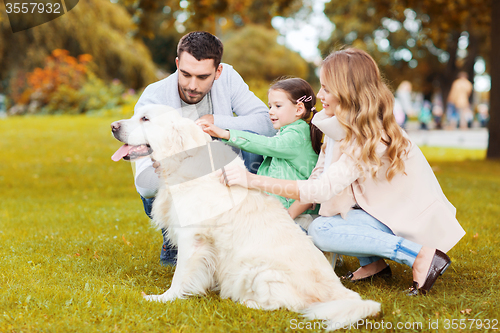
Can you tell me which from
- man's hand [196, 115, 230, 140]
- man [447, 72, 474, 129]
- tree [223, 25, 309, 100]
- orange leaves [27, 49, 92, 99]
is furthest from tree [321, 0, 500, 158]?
orange leaves [27, 49, 92, 99]

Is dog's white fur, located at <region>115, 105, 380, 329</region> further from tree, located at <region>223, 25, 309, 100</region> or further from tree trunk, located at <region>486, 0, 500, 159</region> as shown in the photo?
tree, located at <region>223, 25, 309, 100</region>

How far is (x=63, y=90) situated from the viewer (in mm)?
18594

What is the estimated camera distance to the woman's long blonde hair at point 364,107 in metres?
3.06


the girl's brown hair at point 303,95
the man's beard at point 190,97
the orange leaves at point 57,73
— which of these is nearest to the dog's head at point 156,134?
the man's beard at point 190,97

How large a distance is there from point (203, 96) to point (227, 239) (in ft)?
5.07

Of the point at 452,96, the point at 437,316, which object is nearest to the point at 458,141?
the point at 452,96

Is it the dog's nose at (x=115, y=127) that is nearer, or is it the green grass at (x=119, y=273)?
the green grass at (x=119, y=273)

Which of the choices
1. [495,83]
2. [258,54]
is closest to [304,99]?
[495,83]

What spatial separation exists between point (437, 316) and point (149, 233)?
129 inches

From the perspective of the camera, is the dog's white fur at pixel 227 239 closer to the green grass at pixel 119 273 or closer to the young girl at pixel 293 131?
the green grass at pixel 119 273

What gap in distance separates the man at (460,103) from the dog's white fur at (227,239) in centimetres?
2022

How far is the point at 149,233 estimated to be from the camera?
512 centimetres

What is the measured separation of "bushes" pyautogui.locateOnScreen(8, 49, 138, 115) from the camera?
1839 centimetres

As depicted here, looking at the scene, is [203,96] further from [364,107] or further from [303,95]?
[364,107]
